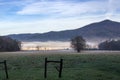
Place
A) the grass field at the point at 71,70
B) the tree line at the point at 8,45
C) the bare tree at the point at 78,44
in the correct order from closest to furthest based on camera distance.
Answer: the grass field at the point at 71,70 → the bare tree at the point at 78,44 → the tree line at the point at 8,45

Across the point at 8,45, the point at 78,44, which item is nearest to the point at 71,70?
the point at 78,44

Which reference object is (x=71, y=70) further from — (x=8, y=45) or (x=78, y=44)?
(x=8, y=45)

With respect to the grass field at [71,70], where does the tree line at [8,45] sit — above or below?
below

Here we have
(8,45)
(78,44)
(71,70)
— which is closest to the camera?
(71,70)

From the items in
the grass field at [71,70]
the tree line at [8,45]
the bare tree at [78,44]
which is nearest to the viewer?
the grass field at [71,70]

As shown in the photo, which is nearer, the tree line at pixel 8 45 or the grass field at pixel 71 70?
Answer: the grass field at pixel 71 70

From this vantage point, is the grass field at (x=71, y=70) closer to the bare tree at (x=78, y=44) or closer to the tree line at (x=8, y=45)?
the bare tree at (x=78, y=44)

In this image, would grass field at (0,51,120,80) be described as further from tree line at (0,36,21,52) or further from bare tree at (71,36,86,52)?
tree line at (0,36,21,52)

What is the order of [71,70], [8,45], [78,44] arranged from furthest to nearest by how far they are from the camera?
[8,45]
[78,44]
[71,70]

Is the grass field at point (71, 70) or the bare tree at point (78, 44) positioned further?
the bare tree at point (78, 44)

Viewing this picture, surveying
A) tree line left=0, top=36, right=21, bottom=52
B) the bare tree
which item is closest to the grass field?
the bare tree

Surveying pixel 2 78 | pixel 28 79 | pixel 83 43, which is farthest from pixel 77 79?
pixel 83 43

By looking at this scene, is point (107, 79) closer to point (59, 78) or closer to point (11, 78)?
point (59, 78)

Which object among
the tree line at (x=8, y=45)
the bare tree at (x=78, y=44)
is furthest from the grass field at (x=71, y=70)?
the tree line at (x=8, y=45)
